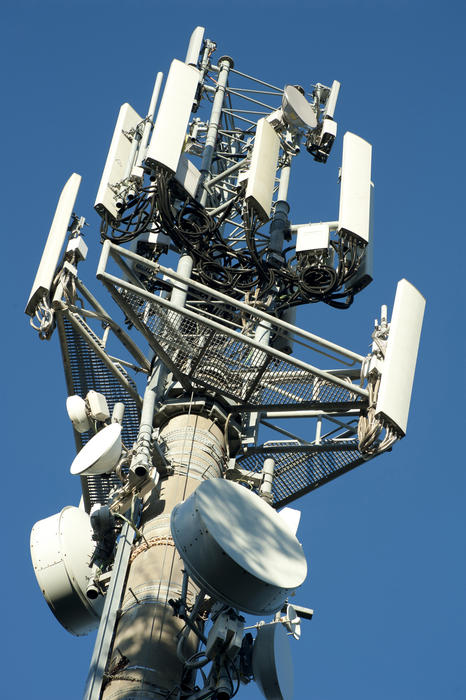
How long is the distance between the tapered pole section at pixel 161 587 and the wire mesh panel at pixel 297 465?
55.0 inches

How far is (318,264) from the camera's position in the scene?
2202cm

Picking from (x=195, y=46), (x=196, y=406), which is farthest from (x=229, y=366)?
(x=195, y=46)

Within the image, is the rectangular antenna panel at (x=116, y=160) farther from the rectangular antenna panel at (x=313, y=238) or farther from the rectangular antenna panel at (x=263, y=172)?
the rectangular antenna panel at (x=313, y=238)

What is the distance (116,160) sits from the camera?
2239 cm

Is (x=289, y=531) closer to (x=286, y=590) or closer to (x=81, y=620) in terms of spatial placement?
(x=286, y=590)

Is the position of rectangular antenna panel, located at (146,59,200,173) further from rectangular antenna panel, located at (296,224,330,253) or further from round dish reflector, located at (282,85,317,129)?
round dish reflector, located at (282,85,317,129)

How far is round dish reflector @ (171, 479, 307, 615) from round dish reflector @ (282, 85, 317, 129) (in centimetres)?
1175

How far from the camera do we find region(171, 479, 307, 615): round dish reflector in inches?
572

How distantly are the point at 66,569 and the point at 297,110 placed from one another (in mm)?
A: 12379

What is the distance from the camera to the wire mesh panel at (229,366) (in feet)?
61.8

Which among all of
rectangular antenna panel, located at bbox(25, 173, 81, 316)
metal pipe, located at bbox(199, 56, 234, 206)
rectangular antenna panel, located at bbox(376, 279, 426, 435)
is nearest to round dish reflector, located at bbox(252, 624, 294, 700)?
rectangular antenna panel, located at bbox(376, 279, 426, 435)

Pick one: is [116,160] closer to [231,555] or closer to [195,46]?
[195,46]

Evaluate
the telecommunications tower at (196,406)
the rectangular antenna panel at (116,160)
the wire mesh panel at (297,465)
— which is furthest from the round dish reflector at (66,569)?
the rectangular antenna panel at (116,160)

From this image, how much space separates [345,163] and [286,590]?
1060 centimetres
